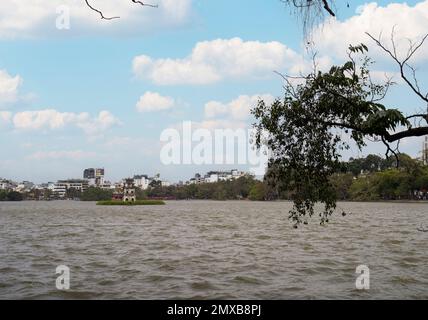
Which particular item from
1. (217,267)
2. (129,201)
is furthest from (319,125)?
(129,201)

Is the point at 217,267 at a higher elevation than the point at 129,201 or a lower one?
lower

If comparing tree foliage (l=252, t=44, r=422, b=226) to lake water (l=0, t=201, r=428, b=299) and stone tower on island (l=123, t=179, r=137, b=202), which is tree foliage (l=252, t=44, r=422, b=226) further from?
stone tower on island (l=123, t=179, r=137, b=202)

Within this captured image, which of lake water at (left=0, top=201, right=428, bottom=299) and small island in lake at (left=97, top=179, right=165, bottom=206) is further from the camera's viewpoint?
small island in lake at (left=97, top=179, right=165, bottom=206)

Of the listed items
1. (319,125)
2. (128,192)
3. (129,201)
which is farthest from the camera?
(128,192)

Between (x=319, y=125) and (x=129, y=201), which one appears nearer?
(x=319, y=125)

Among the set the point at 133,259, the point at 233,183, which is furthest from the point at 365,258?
the point at 233,183

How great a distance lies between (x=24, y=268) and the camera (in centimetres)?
2020

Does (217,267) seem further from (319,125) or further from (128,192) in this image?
(128,192)

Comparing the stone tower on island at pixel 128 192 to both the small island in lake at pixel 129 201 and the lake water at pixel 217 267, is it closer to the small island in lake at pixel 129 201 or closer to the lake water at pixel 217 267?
the small island in lake at pixel 129 201

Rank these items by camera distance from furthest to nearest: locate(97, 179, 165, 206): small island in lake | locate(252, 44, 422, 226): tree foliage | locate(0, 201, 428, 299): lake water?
1. locate(97, 179, 165, 206): small island in lake
2. locate(0, 201, 428, 299): lake water
3. locate(252, 44, 422, 226): tree foliage

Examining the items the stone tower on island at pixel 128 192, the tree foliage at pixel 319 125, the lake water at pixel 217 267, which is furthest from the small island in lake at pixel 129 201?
the tree foliage at pixel 319 125

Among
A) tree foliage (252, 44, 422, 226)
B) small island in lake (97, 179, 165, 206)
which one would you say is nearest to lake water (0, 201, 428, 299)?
tree foliage (252, 44, 422, 226)

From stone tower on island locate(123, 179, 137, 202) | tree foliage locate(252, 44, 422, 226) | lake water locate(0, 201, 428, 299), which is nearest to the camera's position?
tree foliage locate(252, 44, 422, 226)

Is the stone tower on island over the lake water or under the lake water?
over
